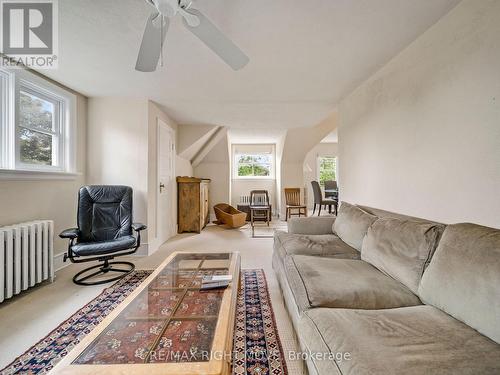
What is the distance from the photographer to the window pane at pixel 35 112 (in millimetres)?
2252

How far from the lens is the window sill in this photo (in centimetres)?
193

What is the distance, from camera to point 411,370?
0.68 meters

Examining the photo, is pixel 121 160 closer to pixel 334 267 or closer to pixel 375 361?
pixel 334 267

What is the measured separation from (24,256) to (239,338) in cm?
206

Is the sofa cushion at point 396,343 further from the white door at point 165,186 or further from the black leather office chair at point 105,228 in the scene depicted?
the white door at point 165,186

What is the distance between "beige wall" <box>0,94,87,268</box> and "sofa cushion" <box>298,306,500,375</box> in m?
2.75

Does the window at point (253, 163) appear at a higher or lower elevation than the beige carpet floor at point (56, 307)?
higher

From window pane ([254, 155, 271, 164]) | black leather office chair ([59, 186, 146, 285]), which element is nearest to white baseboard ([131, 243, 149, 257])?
black leather office chair ([59, 186, 146, 285])

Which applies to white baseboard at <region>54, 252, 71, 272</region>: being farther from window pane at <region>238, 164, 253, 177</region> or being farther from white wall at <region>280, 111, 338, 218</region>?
window pane at <region>238, 164, 253, 177</region>

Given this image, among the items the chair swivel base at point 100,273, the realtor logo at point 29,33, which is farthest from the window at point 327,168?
the realtor logo at point 29,33

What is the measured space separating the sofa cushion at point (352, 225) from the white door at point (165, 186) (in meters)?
2.62

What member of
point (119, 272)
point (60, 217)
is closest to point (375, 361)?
point (119, 272)

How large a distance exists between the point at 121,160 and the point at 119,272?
151 cm

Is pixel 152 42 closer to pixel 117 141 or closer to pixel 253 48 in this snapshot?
pixel 253 48
